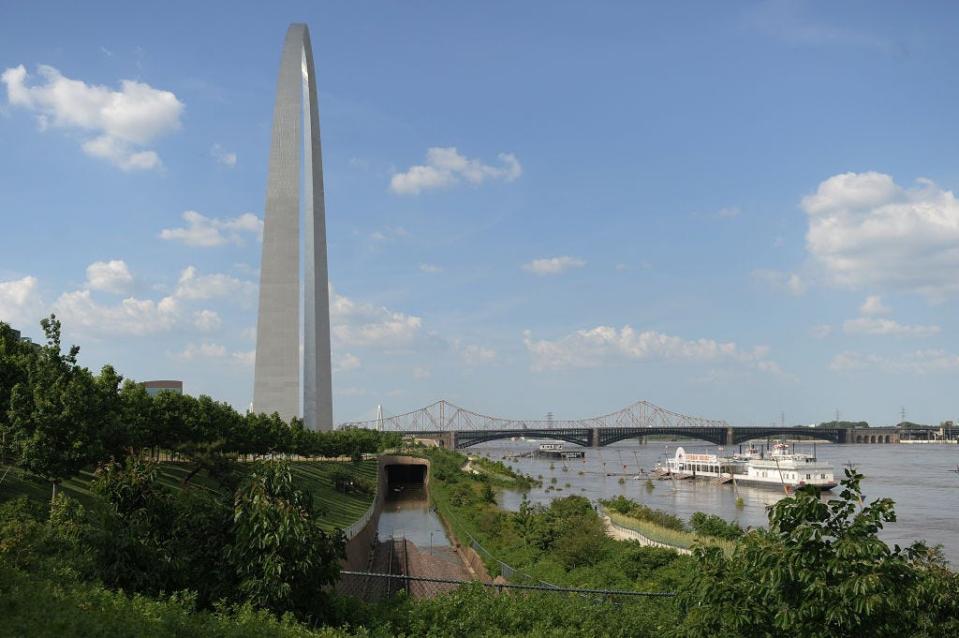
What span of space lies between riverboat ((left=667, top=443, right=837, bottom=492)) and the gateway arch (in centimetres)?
4427

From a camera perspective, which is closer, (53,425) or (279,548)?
(279,548)

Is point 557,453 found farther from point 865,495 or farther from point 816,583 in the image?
point 816,583

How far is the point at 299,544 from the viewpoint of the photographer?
979cm

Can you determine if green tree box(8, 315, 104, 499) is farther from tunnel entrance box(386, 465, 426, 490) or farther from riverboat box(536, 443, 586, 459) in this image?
riverboat box(536, 443, 586, 459)

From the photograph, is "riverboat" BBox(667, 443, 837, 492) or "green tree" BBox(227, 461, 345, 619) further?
"riverboat" BBox(667, 443, 837, 492)

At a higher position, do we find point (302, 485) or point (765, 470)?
point (302, 485)

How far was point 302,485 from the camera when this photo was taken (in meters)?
41.3

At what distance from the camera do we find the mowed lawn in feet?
76.5

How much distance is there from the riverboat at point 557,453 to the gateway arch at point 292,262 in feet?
312

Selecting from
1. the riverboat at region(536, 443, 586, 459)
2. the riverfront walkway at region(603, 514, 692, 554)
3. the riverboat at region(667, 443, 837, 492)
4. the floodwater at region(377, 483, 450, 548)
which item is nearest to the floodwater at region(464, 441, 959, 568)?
the riverboat at region(667, 443, 837, 492)

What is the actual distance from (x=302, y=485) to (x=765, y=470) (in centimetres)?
5949

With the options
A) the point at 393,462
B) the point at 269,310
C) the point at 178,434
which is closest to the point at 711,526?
the point at 178,434

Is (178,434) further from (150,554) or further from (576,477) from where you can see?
(576,477)

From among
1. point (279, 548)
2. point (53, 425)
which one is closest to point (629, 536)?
point (53, 425)
